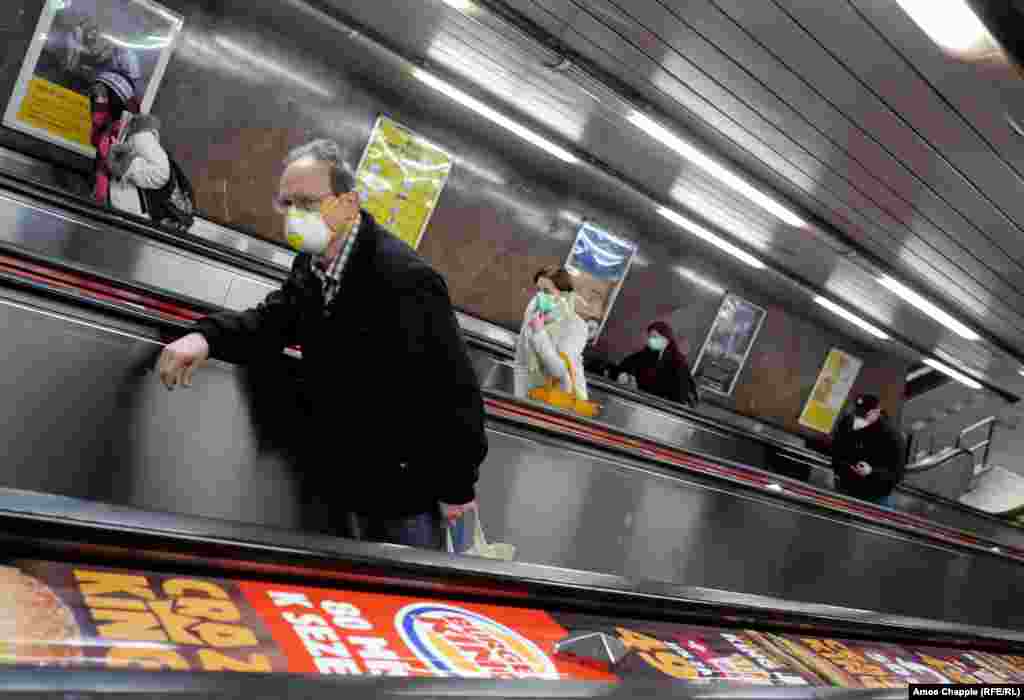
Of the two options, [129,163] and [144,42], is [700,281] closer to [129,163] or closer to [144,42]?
[144,42]

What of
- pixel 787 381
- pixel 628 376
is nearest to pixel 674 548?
pixel 628 376

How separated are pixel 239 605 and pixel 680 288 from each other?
14159 millimetres

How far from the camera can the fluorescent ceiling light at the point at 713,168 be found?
8.77m

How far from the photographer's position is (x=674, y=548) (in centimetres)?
527

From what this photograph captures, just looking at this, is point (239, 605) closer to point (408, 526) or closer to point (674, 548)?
point (408, 526)

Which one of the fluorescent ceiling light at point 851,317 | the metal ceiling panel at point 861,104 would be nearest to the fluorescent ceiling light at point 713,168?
the metal ceiling panel at point 861,104

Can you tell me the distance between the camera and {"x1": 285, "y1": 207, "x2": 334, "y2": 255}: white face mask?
2662 mm

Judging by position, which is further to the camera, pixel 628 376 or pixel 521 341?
pixel 628 376

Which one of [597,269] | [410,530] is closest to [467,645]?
[410,530]

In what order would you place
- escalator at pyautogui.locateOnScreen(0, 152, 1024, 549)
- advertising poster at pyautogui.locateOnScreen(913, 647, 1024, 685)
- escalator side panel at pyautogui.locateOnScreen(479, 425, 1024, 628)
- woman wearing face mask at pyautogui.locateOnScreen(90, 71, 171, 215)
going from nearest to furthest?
advertising poster at pyautogui.locateOnScreen(913, 647, 1024, 685) < escalator at pyautogui.locateOnScreen(0, 152, 1024, 549) < escalator side panel at pyautogui.locateOnScreen(479, 425, 1024, 628) < woman wearing face mask at pyautogui.locateOnScreen(90, 71, 171, 215)

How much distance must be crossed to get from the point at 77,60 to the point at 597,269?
7.82m

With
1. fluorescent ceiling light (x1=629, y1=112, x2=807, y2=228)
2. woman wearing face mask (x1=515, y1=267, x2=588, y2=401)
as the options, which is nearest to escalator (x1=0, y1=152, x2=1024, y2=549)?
woman wearing face mask (x1=515, y1=267, x2=588, y2=401)

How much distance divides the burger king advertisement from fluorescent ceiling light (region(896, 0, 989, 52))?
163 inches

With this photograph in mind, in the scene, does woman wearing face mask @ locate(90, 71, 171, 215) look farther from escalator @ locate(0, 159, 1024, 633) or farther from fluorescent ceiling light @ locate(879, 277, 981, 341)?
fluorescent ceiling light @ locate(879, 277, 981, 341)
